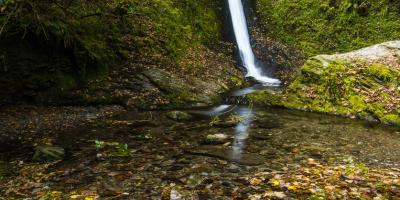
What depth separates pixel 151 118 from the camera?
11.3 meters

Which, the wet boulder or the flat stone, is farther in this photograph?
the wet boulder

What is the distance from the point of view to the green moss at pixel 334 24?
72.2ft

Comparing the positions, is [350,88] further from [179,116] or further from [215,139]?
[215,139]

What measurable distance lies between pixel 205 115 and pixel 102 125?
10.9 feet

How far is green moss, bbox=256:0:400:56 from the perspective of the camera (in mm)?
22000

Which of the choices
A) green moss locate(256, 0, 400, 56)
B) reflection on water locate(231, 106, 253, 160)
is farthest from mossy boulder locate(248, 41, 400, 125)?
green moss locate(256, 0, 400, 56)

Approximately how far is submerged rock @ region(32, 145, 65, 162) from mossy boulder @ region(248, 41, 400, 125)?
8.58 metres

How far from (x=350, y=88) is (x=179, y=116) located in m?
6.41

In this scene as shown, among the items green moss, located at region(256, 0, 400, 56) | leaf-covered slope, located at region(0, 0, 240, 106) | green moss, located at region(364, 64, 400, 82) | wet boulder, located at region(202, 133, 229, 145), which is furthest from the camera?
green moss, located at region(256, 0, 400, 56)

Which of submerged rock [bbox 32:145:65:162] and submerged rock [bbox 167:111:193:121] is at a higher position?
submerged rock [bbox 167:111:193:121]

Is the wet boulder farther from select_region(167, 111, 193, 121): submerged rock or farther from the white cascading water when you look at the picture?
the white cascading water

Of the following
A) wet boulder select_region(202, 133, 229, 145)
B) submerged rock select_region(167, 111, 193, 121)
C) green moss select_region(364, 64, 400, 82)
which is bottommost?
wet boulder select_region(202, 133, 229, 145)

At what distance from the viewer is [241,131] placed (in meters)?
10.2

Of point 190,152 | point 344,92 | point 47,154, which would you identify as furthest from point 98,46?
point 344,92
